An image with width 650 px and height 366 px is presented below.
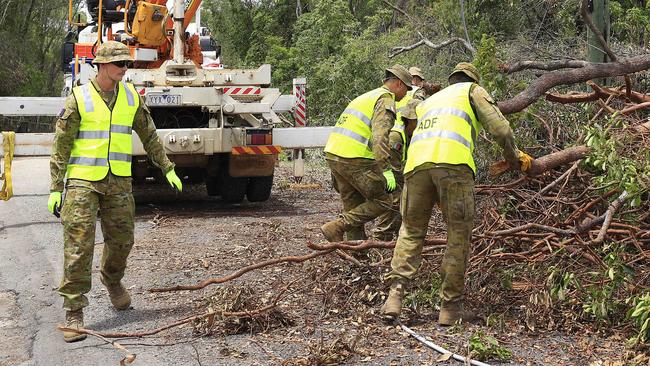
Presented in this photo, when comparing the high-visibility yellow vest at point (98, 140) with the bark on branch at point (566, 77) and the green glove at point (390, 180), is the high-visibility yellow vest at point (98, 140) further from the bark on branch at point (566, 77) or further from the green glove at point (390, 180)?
the bark on branch at point (566, 77)

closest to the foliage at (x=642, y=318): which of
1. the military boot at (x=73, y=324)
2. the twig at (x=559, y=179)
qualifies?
the twig at (x=559, y=179)

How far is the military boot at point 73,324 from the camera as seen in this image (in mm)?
5477

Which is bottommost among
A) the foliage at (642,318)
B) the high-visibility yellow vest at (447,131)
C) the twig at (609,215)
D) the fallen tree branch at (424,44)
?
the foliage at (642,318)

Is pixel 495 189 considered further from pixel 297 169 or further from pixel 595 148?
pixel 297 169

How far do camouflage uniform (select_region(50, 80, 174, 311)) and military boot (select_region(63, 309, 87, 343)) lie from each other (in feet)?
0.15

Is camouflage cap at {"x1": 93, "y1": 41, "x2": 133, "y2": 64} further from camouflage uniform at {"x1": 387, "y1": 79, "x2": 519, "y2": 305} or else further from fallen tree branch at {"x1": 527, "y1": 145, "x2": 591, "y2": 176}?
fallen tree branch at {"x1": 527, "y1": 145, "x2": 591, "y2": 176}

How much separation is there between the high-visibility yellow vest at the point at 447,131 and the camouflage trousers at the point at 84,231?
196cm

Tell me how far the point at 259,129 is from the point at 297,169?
2.90 m

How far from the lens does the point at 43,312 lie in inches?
246

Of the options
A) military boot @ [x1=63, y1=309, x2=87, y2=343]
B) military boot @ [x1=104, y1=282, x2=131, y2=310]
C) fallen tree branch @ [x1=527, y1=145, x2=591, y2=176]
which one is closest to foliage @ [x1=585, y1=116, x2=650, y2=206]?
fallen tree branch @ [x1=527, y1=145, x2=591, y2=176]

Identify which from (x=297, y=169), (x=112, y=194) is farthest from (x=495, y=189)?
(x=297, y=169)

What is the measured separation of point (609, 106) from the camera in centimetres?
738

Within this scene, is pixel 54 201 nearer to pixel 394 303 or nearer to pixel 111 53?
pixel 111 53

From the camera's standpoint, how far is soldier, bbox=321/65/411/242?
6.83 metres
